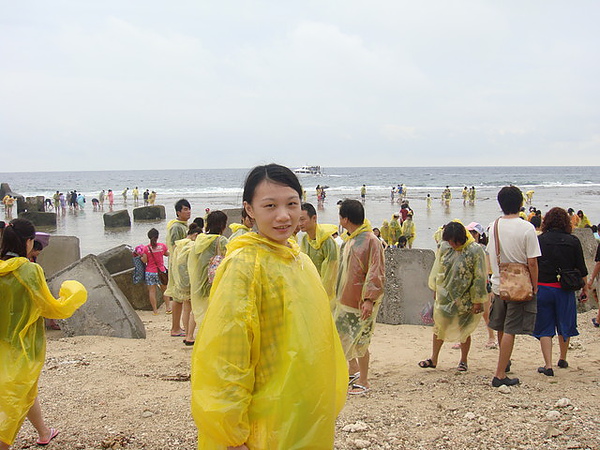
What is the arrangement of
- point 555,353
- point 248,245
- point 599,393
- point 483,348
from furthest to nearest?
point 483,348 → point 555,353 → point 599,393 → point 248,245

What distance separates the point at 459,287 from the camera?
16.6 feet

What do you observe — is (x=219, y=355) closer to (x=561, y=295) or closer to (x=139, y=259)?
(x=561, y=295)

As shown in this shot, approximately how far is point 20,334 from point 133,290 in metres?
5.61

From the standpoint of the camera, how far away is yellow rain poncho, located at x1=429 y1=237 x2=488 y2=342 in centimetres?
503

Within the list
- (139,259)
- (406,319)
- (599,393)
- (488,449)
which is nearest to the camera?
(488,449)

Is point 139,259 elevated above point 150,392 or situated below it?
above

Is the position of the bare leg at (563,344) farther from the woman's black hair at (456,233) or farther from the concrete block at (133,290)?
the concrete block at (133,290)

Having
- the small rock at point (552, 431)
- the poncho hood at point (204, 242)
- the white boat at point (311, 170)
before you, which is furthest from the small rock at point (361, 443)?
the white boat at point (311, 170)

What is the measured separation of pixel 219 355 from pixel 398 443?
2097mm

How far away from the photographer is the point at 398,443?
350 centimetres

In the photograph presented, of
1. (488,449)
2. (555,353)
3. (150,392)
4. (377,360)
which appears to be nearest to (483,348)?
(555,353)

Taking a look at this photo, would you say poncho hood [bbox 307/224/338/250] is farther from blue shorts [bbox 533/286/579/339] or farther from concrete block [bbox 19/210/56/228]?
concrete block [bbox 19/210/56/228]

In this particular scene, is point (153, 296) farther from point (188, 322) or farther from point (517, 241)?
point (517, 241)

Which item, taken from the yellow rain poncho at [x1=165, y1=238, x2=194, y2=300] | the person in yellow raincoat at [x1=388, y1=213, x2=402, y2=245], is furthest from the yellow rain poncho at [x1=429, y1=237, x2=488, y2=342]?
the person in yellow raincoat at [x1=388, y1=213, x2=402, y2=245]
